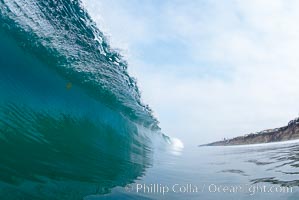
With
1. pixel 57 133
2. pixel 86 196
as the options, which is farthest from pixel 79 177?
pixel 57 133

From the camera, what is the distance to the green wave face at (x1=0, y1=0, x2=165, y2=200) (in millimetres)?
4180

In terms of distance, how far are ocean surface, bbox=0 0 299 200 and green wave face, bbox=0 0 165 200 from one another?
26 millimetres

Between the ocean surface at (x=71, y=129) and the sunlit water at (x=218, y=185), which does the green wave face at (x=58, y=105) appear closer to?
the ocean surface at (x=71, y=129)

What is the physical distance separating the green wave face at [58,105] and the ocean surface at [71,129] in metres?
0.03

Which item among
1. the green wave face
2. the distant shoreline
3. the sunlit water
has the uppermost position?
the distant shoreline

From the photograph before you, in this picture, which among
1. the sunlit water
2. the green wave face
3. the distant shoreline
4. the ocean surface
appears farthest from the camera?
the distant shoreline

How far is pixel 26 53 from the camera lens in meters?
7.70

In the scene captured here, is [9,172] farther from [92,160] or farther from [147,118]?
[147,118]

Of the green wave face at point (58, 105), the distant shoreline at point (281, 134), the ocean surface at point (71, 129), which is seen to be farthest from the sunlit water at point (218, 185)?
the distant shoreline at point (281, 134)

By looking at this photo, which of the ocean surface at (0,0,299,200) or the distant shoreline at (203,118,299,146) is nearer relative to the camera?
the ocean surface at (0,0,299,200)

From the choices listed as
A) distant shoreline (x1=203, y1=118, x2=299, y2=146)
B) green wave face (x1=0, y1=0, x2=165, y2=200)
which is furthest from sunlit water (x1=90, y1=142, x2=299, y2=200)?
distant shoreline (x1=203, y1=118, x2=299, y2=146)

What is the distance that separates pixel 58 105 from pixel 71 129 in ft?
3.33

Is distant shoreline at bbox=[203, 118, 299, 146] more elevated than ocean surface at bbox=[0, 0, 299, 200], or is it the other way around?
distant shoreline at bbox=[203, 118, 299, 146]

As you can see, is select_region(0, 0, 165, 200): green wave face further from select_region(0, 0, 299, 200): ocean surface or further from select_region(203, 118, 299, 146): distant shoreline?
select_region(203, 118, 299, 146): distant shoreline
